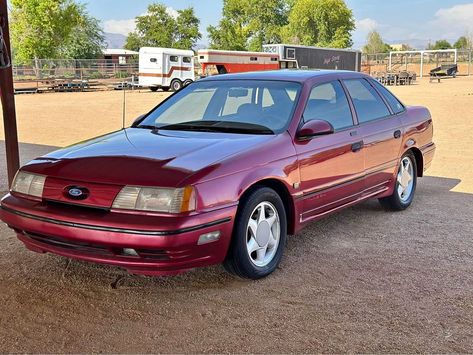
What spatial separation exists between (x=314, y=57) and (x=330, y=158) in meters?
48.2

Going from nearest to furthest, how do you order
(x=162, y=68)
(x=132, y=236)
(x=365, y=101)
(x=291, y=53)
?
1. (x=132, y=236)
2. (x=365, y=101)
3. (x=162, y=68)
4. (x=291, y=53)

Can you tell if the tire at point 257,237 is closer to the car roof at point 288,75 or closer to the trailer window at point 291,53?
the car roof at point 288,75

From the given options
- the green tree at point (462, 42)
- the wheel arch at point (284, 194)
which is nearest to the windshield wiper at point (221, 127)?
the wheel arch at point (284, 194)

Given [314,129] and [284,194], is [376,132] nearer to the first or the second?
[314,129]

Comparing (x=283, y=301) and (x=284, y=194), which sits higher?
(x=284, y=194)

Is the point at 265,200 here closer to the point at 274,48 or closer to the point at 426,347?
the point at 426,347

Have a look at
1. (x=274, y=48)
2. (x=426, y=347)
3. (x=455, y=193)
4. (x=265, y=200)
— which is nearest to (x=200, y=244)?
(x=265, y=200)

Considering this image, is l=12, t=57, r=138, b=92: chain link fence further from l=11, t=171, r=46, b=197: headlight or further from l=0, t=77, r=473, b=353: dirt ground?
l=11, t=171, r=46, b=197: headlight

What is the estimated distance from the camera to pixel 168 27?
81.6 m

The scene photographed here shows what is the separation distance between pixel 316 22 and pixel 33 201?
3951 inches

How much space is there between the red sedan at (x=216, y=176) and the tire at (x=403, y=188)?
0.80 ft

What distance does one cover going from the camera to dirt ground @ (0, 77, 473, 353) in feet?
10.8

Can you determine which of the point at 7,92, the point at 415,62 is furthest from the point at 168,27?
the point at 7,92

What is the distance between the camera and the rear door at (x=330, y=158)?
4.65 metres
